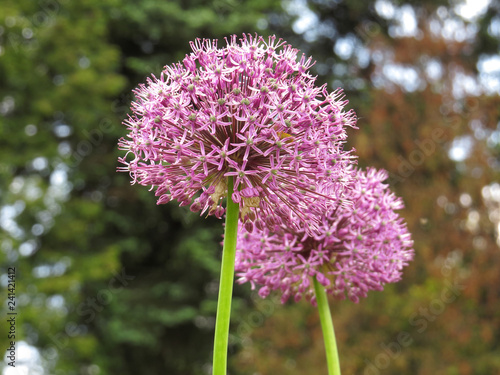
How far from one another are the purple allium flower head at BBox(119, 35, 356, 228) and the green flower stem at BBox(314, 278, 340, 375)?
1.84 feet

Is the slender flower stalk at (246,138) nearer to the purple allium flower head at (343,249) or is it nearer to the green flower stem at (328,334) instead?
the purple allium flower head at (343,249)

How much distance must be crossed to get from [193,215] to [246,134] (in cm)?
1661

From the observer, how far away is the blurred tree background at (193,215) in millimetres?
13031

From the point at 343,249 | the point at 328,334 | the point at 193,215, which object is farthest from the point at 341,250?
the point at 193,215

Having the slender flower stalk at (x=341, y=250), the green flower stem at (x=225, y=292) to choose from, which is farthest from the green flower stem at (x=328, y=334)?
the green flower stem at (x=225, y=292)

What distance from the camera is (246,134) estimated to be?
8.87 ft

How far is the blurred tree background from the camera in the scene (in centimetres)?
1303

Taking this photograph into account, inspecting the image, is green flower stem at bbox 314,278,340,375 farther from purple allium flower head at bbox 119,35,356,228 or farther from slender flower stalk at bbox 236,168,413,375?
purple allium flower head at bbox 119,35,356,228

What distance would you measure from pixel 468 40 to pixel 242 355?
10.6 metres

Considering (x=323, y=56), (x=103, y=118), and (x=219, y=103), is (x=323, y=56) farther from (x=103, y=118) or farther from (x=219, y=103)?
(x=219, y=103)

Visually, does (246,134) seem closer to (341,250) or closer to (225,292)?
(225,292)

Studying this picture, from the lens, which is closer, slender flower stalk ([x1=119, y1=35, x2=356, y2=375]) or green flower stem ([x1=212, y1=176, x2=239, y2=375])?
green flower stem ([x1=212, y1=176, x2=239, y2=375])

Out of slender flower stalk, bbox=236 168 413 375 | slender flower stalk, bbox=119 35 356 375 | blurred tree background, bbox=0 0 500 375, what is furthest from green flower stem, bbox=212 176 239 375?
blurred tree background, bbox=0 0 500 375

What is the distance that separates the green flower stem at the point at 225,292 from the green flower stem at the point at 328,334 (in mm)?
690
